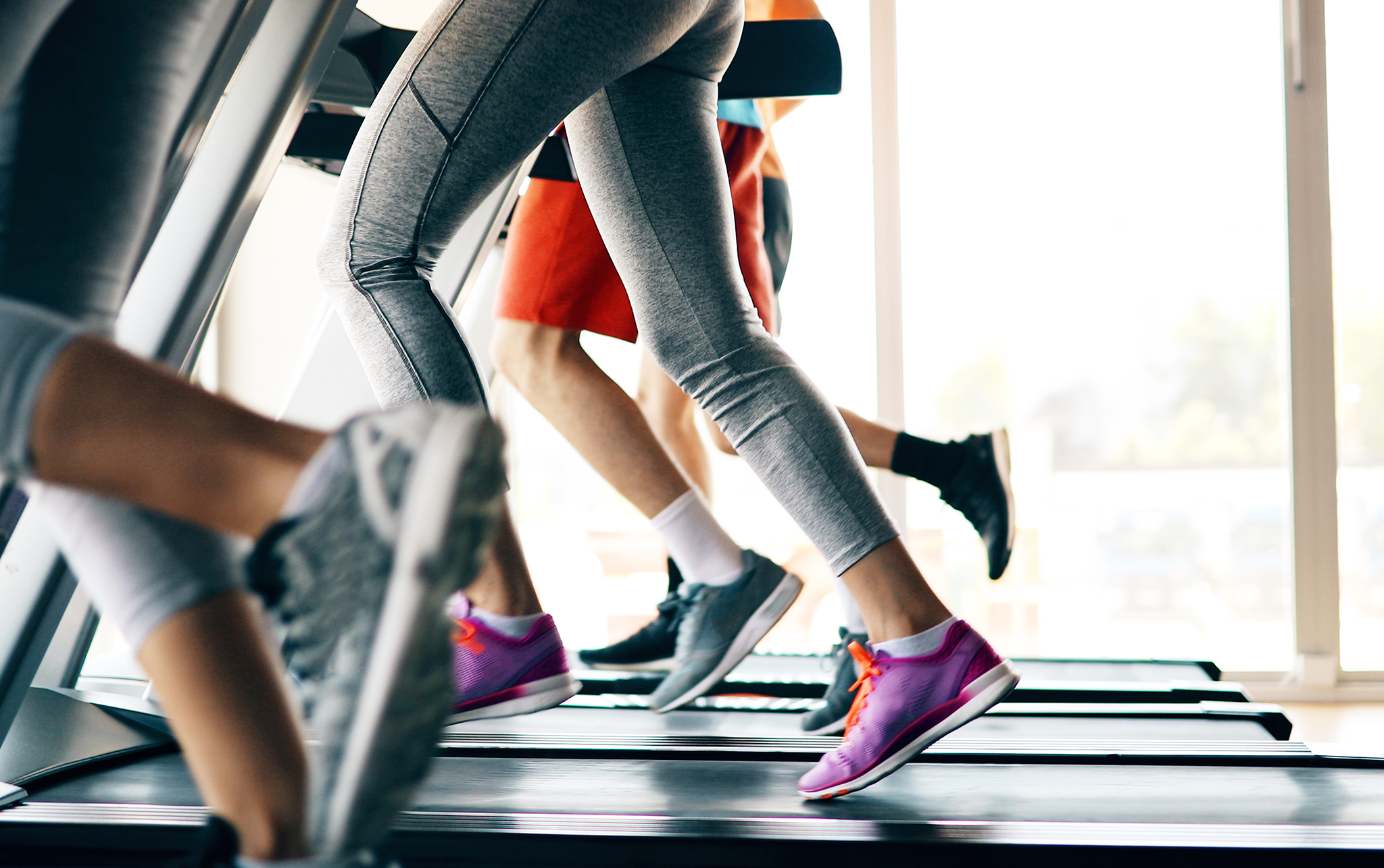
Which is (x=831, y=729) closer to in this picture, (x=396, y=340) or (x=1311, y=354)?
(x=396, y=340)

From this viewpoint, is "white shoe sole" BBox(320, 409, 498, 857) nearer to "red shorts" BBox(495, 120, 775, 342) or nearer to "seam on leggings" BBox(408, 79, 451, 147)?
"seam on leggings" BBox(408, 79, 451, 147)

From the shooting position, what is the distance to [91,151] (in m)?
0.62

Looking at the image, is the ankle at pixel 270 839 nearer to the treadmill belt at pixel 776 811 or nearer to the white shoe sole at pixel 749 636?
the treadmill belt at pixel 776 811

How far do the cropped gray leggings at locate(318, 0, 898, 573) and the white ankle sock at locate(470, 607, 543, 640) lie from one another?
21 centimetres

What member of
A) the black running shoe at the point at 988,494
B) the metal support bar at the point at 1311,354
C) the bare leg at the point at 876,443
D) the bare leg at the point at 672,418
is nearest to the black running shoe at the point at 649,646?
the bare leg at the point at 672,418

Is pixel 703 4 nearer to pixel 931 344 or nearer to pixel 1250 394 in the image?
pixel 931 344

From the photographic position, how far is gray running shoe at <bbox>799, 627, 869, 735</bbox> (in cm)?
127

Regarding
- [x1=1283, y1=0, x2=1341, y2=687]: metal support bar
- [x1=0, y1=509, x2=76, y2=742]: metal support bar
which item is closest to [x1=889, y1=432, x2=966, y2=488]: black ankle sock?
[x1=0, y1=509, x2=76, y2=742]: metal support bar

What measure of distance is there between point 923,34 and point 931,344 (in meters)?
0.97

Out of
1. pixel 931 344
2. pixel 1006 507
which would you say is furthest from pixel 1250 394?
pixel 1006 507

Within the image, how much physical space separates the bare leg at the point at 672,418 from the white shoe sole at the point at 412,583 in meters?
1.41

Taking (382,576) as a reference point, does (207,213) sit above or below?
above

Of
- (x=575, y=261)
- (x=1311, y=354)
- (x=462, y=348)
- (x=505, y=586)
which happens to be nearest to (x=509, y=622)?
(x=505, y=586)

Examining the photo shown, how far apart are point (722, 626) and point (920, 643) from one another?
1.37 feet
